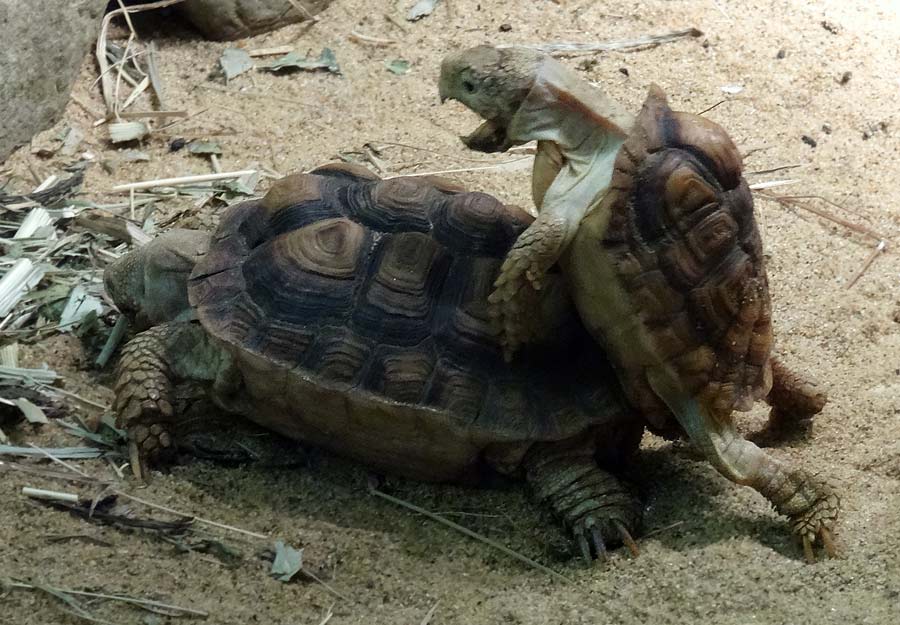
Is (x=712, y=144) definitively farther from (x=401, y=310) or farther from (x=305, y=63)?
(x=305, y=63)

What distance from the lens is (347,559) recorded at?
3.25 meters

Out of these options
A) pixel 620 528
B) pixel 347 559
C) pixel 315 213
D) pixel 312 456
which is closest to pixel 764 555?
pixel 620 528

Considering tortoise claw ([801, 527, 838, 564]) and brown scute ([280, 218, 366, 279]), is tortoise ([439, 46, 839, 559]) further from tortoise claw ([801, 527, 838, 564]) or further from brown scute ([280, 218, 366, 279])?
brown scute ([280, 218, 366, 279])

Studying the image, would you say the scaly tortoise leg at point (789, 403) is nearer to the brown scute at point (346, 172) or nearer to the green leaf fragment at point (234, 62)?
the brown scute at point (346, 172)

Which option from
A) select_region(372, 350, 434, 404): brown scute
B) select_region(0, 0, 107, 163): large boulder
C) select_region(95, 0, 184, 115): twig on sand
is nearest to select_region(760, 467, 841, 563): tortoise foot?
select_region(372, 350, 434, 404): brown scute

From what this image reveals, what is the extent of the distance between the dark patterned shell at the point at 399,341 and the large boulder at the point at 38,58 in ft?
6.88

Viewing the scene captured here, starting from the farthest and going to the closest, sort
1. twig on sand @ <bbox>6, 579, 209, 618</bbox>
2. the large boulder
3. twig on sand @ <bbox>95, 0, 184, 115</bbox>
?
twig on sand @ <bbox>95, 0, 184, 115</bbox> < the large boulder < twig on sand @ <bbox>6, 579, 209, 618</bbox>

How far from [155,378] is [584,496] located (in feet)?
5.02

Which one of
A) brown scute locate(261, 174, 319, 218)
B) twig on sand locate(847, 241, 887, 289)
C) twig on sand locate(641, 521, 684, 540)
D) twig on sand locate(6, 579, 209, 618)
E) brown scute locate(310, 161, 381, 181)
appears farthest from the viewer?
twig on sand locate(847, 241, 887, 289)

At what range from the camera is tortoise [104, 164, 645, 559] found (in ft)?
11.0

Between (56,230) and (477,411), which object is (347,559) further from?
(56,230)

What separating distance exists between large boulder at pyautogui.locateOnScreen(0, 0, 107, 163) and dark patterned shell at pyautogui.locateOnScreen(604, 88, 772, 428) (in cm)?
323

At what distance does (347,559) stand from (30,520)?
0.95 meters

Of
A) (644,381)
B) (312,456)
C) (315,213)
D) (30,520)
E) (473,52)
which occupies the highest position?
A: (473,52)
